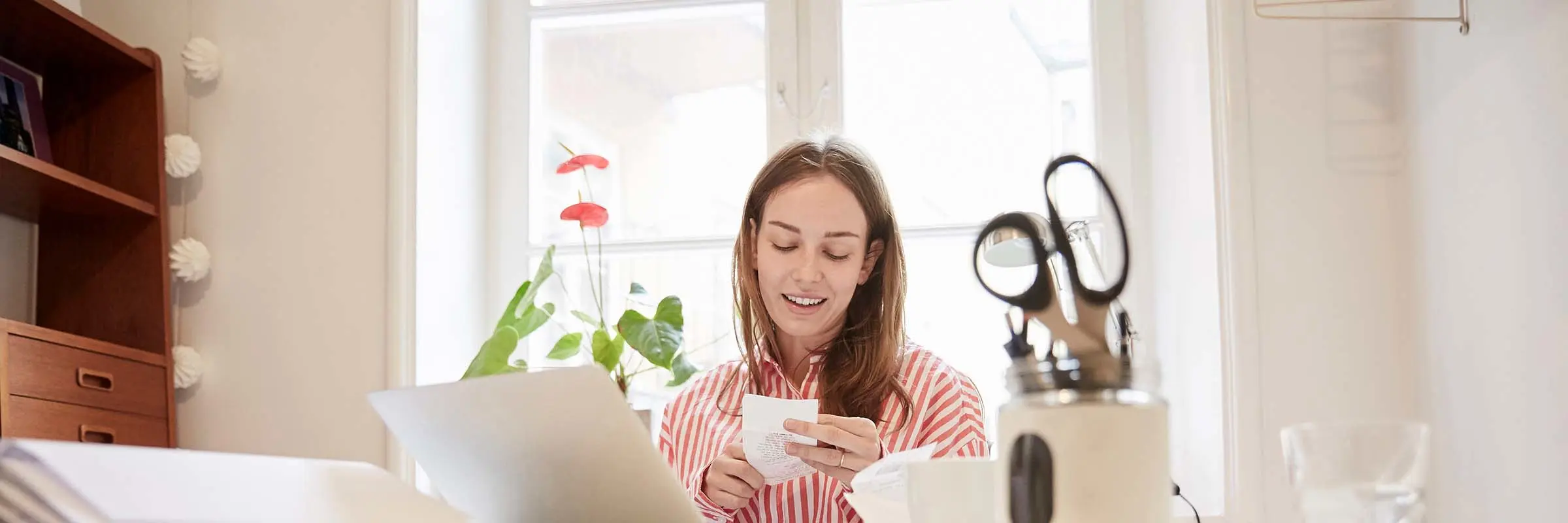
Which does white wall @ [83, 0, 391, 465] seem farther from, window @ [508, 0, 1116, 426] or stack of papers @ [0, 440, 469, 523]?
stack of papers @ [0, 440, 469, 523]

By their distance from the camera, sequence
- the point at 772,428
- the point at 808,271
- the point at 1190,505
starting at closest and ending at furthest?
the point at 772,428 < the point at 808,271 < the point at 1190,505

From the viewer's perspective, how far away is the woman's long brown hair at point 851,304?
1590 mm

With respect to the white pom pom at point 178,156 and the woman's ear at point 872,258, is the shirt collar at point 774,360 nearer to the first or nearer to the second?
the woman's ear at point 872,258

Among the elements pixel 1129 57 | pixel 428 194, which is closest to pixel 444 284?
pixel 428 194

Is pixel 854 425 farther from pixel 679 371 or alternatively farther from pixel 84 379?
pixel 84 379

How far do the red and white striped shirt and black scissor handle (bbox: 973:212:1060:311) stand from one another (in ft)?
2.81

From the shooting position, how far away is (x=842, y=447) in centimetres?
116

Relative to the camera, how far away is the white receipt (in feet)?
3.76

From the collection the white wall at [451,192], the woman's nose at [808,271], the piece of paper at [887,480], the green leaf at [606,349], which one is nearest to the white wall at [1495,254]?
the woman's nose at [808,271]

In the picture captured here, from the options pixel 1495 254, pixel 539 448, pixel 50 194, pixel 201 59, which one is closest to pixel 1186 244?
pixel 1495 254

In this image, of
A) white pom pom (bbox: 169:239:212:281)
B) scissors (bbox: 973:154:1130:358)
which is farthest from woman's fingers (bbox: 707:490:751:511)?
white pom pom (bbox: 169:239:212:281)

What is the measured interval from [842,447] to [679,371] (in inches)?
48.6

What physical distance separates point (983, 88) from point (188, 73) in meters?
1.61

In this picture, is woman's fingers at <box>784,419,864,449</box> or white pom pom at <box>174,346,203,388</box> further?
white pom pom at <box>174,346,203,388</box>
